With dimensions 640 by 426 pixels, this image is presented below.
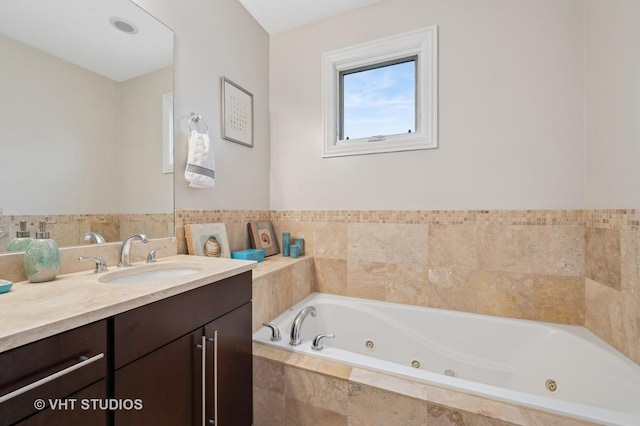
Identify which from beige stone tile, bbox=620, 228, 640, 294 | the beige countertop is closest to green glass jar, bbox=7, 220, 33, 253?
the beige countertop

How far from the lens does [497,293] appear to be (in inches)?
69.8

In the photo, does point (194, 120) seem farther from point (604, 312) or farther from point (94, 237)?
point (604, 312)

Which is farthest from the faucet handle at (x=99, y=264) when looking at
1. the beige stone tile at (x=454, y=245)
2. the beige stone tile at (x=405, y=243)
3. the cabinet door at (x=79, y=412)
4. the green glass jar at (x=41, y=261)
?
the beige stone tile at (x=454, y=245)

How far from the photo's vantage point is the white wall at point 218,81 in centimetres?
161

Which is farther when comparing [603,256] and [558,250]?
[558,250]

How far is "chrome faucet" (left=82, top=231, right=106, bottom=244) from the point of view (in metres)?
1.18

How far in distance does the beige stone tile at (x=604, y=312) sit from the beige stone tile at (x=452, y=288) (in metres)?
0.57

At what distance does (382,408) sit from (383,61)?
2.29m

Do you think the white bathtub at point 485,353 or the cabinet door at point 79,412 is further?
the white bathtub at point 485,353

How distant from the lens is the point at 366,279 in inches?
83.4

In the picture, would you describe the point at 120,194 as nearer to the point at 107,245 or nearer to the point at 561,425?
the point at 107,245

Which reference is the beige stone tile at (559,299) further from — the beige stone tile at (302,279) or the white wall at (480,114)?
the beige stone tile at (302,279)

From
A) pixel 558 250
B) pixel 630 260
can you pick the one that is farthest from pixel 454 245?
pixel 630 260

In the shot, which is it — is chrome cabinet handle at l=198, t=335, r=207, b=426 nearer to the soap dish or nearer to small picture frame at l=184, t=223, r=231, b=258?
the soap dish
